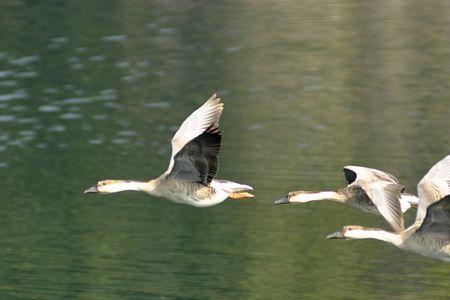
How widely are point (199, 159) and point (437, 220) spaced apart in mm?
2803

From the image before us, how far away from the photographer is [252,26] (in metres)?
36.4

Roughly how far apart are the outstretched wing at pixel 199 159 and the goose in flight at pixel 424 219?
6.12ft

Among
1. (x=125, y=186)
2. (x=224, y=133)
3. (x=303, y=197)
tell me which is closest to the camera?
(x=125, y=186)

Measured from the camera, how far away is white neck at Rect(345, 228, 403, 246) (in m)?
14.1

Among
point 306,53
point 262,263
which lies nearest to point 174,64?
point 306,53

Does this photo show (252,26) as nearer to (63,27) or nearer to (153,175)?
(63,27)

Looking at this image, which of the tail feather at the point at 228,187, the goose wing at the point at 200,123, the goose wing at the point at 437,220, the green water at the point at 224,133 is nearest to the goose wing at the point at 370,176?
the goose wing at the point at 437,220

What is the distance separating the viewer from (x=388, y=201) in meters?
14.2

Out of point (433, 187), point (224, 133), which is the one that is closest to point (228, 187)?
point (433, 187)

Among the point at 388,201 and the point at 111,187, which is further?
the point at 111,187

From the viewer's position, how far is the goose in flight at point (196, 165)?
1419 centimetres

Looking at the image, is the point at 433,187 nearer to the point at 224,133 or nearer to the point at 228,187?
the point at 228,187

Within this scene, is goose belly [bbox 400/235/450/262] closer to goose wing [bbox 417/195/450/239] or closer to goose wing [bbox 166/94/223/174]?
goose wing [bbox 417/195/450/239]

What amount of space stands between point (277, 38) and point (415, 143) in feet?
33.9
